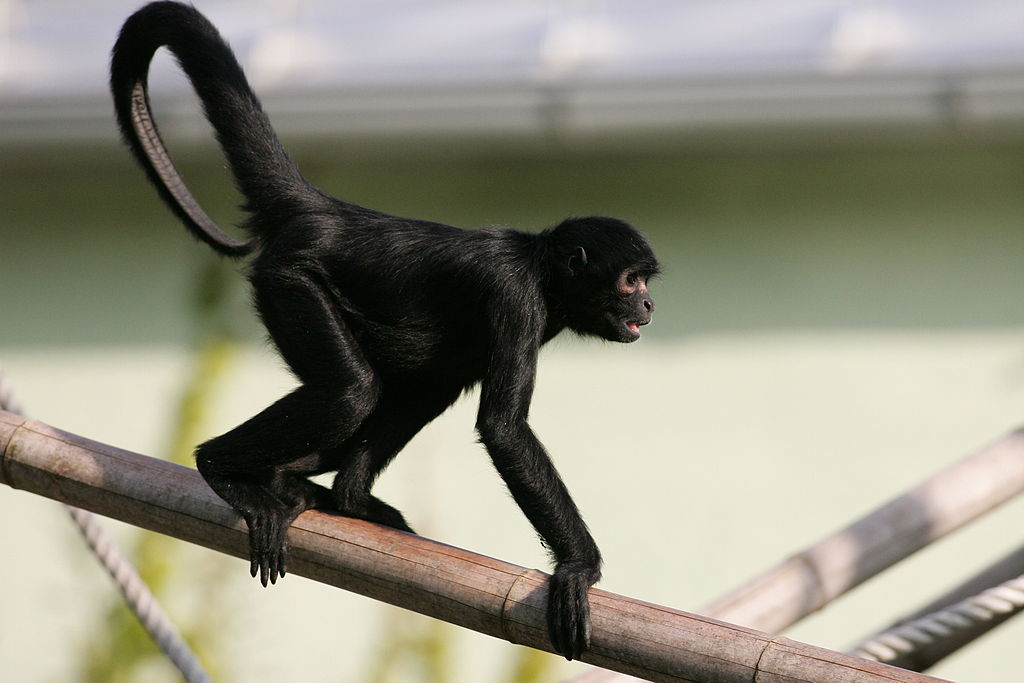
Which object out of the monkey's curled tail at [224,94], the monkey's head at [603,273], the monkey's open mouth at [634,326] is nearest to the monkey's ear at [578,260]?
the monkey's head at [603,273]

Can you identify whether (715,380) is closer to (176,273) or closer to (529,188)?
(529,188)

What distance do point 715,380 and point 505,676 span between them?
2620mm

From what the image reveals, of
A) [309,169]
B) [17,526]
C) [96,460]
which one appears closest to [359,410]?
[96,460]

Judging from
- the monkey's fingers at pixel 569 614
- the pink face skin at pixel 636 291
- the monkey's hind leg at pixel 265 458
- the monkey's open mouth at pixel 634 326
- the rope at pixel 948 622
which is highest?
the pink face skin at pixel 636 291

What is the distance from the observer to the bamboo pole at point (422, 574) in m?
3.49

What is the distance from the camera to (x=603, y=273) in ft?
16.1

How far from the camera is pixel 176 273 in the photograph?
9477mm

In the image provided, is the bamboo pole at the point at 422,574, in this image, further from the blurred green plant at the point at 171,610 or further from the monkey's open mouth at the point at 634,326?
the blurred green plant at the point at 171,610

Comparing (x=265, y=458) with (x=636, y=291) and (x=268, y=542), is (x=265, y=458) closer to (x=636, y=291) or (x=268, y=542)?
(x=268, y=542)

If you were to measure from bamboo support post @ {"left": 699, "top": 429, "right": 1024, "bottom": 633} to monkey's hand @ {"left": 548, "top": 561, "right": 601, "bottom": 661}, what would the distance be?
1273 mm

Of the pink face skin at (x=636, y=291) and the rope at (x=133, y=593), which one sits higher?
the pink face skin at (x=636, y=291)

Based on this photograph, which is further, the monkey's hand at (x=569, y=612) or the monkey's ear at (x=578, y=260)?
the monkey's ear at (x=578, y=260)

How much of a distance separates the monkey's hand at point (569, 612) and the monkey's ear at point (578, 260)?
4.72 ft

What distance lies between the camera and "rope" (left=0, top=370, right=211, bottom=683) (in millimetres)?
4578
